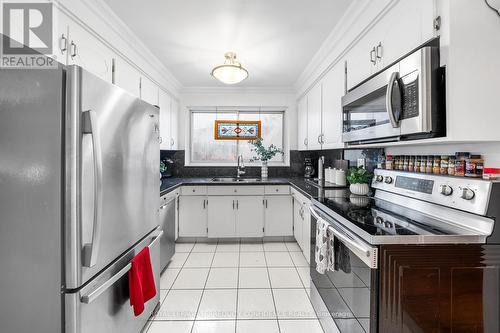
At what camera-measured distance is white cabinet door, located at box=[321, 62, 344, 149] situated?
7.73 feet

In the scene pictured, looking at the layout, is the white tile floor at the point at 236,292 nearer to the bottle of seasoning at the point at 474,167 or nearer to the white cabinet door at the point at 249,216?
the white cabinet door at the point at 249,216

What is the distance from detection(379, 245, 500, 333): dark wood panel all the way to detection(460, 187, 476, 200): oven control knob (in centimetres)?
22

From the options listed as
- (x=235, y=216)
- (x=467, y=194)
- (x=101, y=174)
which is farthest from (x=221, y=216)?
(x=467, y=194)

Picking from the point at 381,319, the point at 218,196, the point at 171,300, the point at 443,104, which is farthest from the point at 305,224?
the point at 443,104

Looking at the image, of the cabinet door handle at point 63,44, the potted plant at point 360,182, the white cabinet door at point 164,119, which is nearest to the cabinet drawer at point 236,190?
the white cabinet door at point 164,119

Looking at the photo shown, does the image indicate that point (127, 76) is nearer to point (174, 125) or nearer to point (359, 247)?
point (174, 125)

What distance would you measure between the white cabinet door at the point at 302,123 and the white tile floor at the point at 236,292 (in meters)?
1.54

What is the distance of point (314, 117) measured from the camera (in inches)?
126

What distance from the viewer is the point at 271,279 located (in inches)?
103

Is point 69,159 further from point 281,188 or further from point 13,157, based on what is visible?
point 281,188

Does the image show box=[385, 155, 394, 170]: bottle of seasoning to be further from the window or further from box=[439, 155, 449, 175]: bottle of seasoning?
the window

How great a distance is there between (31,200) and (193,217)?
2.66 m

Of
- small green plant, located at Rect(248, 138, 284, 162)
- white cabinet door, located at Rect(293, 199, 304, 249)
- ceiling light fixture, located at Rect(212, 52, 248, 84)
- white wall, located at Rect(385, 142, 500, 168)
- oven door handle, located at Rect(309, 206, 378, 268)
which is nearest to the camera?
oven door handle, located at Rect(309, 206, 378, 268)

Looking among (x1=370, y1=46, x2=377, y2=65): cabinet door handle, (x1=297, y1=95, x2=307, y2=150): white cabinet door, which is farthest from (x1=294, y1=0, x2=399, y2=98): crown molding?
(x1=297, y1=95, x2=307, y2=150): white cabinet door
